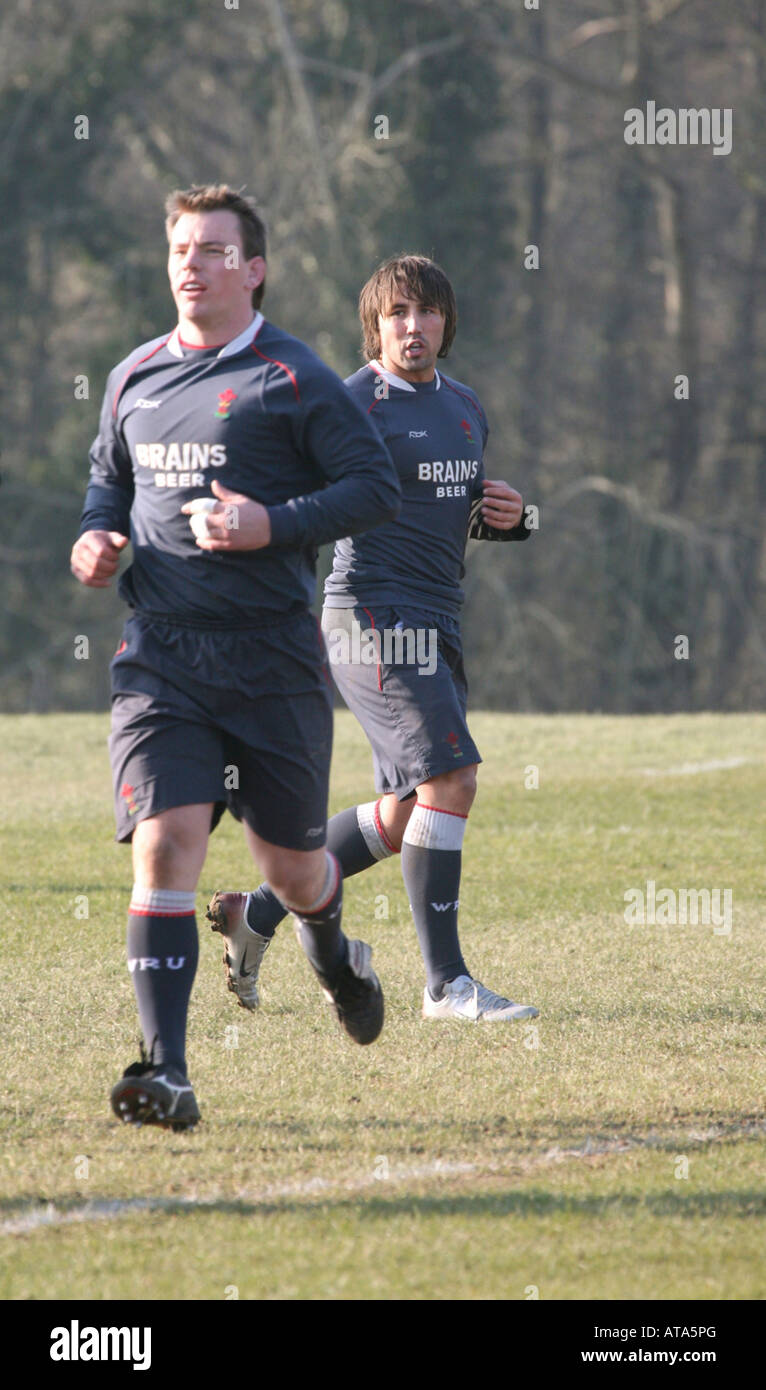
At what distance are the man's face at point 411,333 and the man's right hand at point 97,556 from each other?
173 centimetres

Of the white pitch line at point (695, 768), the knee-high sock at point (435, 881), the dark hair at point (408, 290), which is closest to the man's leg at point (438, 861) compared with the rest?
the knee-high sock at point (435, 881)

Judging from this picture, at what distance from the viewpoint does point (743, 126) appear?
30.3 meters

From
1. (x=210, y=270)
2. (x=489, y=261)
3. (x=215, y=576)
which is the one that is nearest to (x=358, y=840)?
(x=215, y=576)

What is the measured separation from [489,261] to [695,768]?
19.9 m

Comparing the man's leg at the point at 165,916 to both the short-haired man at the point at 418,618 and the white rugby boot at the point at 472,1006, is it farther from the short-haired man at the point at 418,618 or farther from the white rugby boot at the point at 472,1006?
the white rugby boot at the point at 472,1006

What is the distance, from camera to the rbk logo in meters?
4.34

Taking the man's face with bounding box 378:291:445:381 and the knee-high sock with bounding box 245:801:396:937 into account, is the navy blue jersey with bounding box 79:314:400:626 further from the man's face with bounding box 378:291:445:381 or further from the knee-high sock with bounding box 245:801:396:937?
the knee-high sock with bounding box 245:801:396:937

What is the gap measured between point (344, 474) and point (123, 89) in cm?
2765

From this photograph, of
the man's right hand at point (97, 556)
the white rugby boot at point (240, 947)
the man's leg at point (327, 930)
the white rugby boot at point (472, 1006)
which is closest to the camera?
the man's right hand at point (97, 556)

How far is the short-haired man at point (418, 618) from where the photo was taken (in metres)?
5.70

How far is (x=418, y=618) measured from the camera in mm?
5781

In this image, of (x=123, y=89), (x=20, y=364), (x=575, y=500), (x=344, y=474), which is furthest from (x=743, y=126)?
(x=344, y=474)

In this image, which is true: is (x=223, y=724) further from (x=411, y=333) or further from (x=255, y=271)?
(x=411, y=333)

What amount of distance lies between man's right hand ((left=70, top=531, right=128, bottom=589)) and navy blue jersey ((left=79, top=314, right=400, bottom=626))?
0.08m
